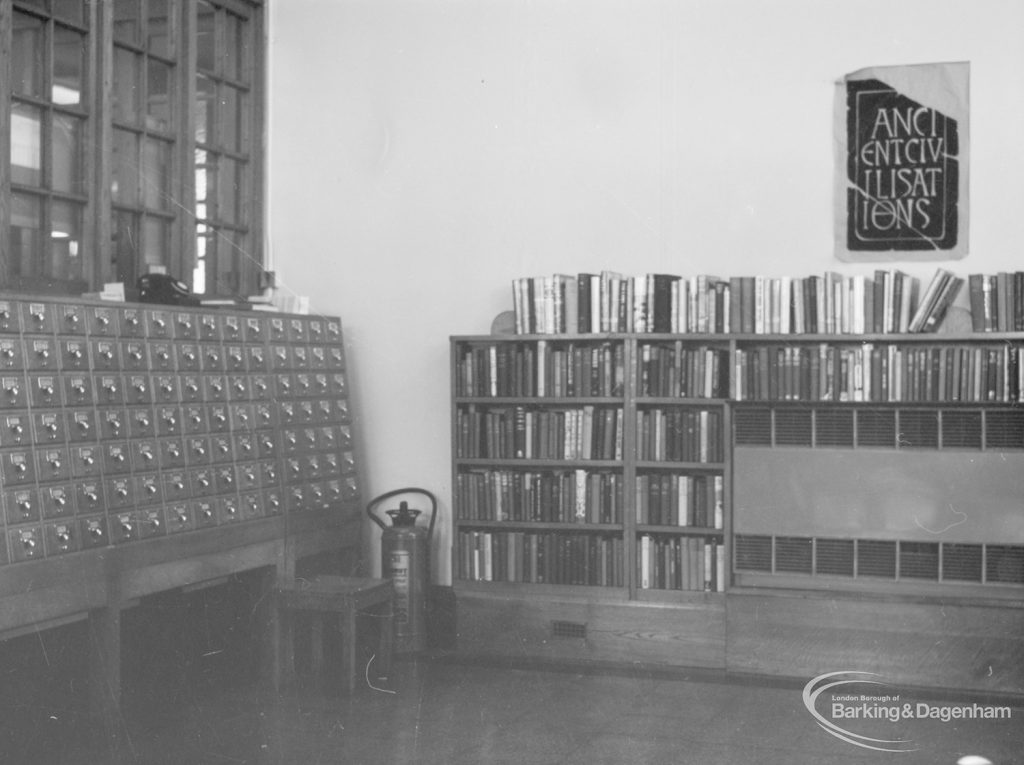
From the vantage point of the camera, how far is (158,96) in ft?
17.5

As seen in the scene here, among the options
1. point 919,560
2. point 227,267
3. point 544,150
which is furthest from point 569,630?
point 227,267

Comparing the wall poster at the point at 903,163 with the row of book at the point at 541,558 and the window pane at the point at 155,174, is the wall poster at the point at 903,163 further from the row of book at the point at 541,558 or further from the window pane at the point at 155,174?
the window pane at the point at 155,174

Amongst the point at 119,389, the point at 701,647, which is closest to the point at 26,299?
the point at 119,389

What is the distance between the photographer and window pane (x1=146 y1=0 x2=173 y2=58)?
5320 mm

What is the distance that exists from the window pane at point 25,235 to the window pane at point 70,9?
29.6 inches

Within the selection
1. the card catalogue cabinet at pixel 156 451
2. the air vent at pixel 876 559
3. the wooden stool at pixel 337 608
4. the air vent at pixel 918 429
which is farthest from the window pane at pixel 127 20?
the air vent at pixel 876 559

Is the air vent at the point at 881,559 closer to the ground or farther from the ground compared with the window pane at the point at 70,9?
closer to the ground

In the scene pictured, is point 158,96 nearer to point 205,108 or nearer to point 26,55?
point 205,108

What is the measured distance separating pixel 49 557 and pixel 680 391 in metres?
2.63

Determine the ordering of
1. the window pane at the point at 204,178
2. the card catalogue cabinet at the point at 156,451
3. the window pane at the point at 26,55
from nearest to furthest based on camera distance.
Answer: the card catalogue cabinet at the point at 156,451 < the window pane at the point at 26,55 < the window pane at the point at 204,178

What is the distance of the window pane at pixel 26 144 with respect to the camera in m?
4.51

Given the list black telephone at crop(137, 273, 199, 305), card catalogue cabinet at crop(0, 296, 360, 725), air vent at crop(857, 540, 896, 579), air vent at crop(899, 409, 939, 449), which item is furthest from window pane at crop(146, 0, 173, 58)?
air vent at crop(857, 540, 896, 579)

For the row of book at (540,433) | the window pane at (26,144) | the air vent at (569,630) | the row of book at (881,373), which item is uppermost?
the window pane at (26,144)

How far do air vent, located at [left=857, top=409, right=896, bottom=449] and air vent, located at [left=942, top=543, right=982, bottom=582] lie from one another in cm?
48
